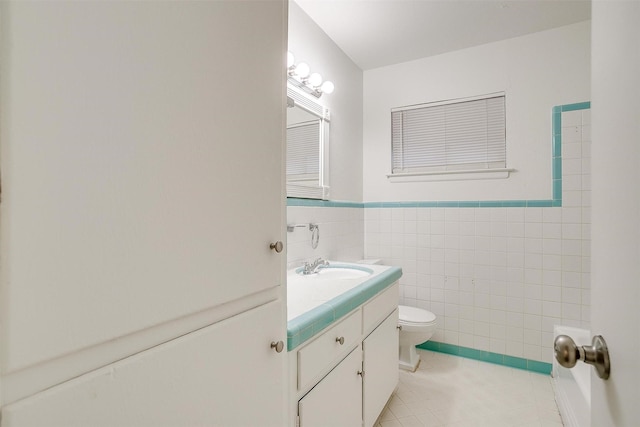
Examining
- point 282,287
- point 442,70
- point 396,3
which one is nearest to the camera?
point 282,287

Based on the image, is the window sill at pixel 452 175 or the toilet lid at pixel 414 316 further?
the window sill at pixel 452 175

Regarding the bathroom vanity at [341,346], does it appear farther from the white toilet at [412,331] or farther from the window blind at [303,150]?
the window blind at [303,150]

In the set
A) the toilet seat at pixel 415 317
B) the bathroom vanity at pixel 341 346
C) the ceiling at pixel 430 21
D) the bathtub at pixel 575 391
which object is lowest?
the bathtub at pixel 575 391

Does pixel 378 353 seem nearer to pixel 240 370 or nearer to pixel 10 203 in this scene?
pixel 240 370

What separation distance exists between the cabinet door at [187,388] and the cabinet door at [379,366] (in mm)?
717

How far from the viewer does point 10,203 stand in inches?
13.7

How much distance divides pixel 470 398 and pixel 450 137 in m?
1.92

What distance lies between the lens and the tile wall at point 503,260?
2133 millimetres

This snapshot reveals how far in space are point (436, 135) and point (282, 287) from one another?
2.27 meters

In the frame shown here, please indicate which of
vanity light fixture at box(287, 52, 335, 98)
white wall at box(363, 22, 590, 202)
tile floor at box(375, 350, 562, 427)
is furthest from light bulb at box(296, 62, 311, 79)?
tile floor at box(375, 350, 562, 427)

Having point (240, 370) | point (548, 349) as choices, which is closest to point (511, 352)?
point (548, 349)

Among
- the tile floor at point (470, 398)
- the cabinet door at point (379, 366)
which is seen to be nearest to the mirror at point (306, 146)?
the cabinet door at point (379, 366)

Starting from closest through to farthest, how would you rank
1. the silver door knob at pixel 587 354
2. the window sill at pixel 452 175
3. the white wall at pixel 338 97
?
the silver door knob at pixel 587 354
the white wall at pixel 338 97
the window sill at pixel 452 175

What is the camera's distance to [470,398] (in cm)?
193
